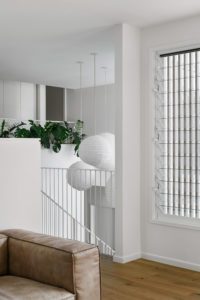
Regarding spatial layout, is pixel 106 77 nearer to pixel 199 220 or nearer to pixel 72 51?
pixel 72 51

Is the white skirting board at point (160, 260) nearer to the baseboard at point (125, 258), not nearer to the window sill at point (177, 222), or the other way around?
the baseboard at point (125, 258)

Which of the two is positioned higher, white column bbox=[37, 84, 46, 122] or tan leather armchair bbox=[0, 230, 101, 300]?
white column bbox=[37, 84, 46, 122]

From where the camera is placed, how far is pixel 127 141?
4.80m

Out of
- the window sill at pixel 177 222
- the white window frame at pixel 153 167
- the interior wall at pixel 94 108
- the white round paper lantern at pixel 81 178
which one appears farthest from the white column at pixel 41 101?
the window sill at pixel 177 222

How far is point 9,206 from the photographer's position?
3.54 metres

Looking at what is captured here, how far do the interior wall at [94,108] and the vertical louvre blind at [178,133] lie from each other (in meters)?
4.46

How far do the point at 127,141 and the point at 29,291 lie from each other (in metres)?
2.64

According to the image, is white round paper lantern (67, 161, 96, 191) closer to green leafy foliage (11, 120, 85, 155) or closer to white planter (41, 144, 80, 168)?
green leafy foliage (11, 120, 85, 155)

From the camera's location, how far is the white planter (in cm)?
841

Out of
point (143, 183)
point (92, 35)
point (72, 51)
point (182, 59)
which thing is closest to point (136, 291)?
point (143, 183)

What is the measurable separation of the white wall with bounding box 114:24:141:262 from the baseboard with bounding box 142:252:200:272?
132 millimetres

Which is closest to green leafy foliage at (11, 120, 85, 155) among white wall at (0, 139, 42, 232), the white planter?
the white planter

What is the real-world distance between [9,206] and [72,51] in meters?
3.20

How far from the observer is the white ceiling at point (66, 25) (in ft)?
13.8
